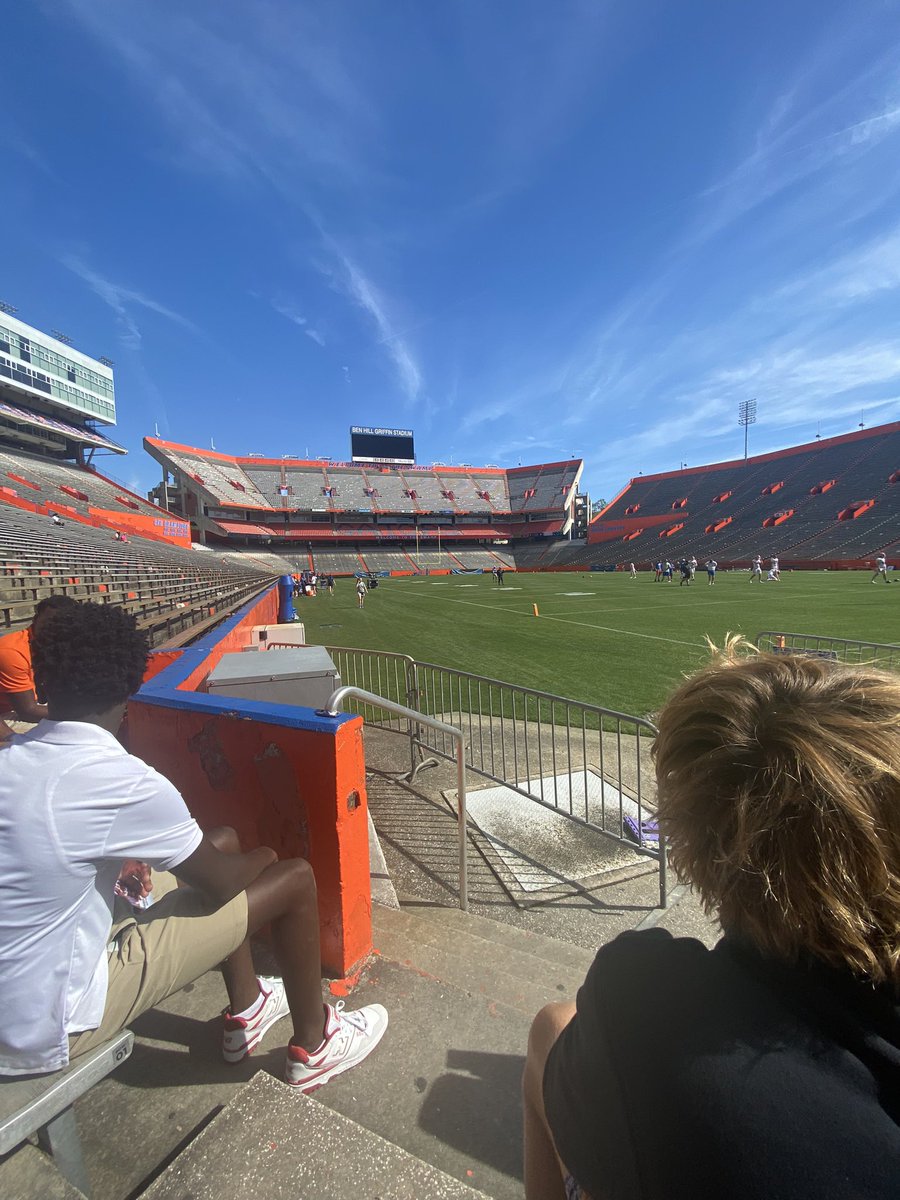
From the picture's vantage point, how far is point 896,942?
812mm

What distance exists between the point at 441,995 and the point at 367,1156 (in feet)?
2.94

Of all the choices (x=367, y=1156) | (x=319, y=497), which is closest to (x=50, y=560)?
(x=367, y=1156)

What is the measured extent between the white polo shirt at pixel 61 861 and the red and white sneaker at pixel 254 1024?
64cm

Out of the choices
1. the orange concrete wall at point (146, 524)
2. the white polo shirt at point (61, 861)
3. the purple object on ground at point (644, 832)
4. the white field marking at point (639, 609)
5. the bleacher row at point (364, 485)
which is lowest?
the purple object on ground at point (644, 832)

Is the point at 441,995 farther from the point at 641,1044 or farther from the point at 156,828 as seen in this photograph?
the point at 641,1044

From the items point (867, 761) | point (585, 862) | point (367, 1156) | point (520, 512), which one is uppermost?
point (520, 512)

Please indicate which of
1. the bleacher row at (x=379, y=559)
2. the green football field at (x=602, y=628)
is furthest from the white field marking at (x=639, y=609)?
the bleacher row at (x=379, y=559)

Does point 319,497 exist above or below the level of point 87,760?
above

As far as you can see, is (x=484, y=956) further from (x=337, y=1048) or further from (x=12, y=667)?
(x=12, y=667)

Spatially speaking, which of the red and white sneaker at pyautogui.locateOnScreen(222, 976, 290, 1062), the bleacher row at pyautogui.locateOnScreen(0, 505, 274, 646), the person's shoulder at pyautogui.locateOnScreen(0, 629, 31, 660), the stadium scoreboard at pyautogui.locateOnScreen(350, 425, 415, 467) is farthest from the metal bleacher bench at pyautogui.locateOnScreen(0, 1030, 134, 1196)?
the stadium scoreboard at pyautogui.locateOnScreen(350, 425, 415, 467)

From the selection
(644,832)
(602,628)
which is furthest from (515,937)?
(602,628)

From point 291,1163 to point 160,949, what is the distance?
707 mm

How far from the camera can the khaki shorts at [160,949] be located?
163 cm

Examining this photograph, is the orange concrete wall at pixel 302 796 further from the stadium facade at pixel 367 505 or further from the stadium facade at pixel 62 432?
the stadium facade at pixel 367 505
